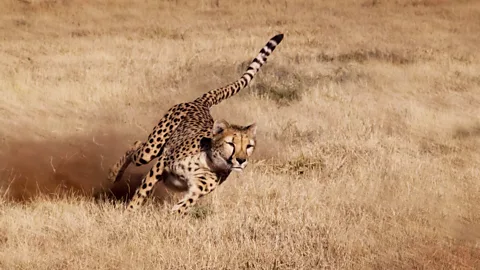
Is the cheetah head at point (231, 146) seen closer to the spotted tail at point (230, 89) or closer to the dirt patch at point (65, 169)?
the dirt patch at point (65, 169)

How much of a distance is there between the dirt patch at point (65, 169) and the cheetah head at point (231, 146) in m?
1.09

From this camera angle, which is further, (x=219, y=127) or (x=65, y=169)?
(x=65, y=169)

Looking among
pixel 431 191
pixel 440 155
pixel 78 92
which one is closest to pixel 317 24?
pixel 78 92

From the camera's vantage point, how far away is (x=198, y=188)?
6586mm

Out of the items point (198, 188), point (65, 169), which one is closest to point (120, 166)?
point (65, 169)

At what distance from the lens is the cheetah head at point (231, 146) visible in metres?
6.36

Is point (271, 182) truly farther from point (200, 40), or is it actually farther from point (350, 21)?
point (350, 21)

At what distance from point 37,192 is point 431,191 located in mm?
3020

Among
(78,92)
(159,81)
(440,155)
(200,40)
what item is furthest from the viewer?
(200,40)

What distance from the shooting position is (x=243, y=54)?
50.4 ft

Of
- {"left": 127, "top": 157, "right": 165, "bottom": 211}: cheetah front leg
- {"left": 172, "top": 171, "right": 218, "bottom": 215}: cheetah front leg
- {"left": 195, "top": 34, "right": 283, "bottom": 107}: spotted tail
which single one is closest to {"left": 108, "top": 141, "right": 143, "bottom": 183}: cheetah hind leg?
{"left": 195, "top": 34, "right": 283, "bottom": 107}: spotted tail

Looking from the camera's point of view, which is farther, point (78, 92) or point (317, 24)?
point (317, 24)

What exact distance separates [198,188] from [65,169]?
2185 millimetres

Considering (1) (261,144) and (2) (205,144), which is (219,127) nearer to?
(2) (205,144)
